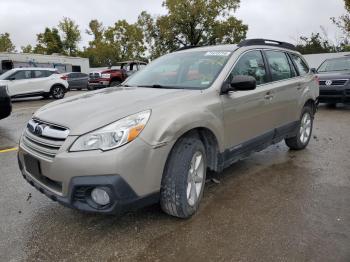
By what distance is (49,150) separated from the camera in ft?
9.34

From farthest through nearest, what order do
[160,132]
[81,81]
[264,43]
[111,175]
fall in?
[81,81], [264,43], [160,132], [111,175]

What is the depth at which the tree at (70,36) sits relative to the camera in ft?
179

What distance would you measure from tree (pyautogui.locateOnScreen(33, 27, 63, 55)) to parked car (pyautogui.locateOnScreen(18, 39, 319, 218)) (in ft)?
178

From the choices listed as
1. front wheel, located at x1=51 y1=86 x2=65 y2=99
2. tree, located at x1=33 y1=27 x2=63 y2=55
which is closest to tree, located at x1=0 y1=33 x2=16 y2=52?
tree, located at x1=33 y1=27 x2=63 y2=55

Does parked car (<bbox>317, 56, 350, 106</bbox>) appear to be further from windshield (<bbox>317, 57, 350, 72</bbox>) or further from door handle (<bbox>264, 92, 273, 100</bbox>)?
door handle (<bbox>264, 92, 273, 100</bbox>)

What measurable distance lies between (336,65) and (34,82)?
12.4 meters

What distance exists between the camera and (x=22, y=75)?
50.6 feet

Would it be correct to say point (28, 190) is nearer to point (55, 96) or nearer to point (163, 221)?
point (163, 221)

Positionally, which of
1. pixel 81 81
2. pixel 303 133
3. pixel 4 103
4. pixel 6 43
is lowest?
pixel 81 81

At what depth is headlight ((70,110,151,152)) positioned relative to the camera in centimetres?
265

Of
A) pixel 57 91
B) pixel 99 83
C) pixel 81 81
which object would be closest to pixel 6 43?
pixel 81 81

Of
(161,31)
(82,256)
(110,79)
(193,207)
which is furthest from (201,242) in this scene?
(161,31)

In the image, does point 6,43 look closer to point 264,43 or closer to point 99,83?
point 99,83

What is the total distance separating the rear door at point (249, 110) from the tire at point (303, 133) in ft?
3.53
